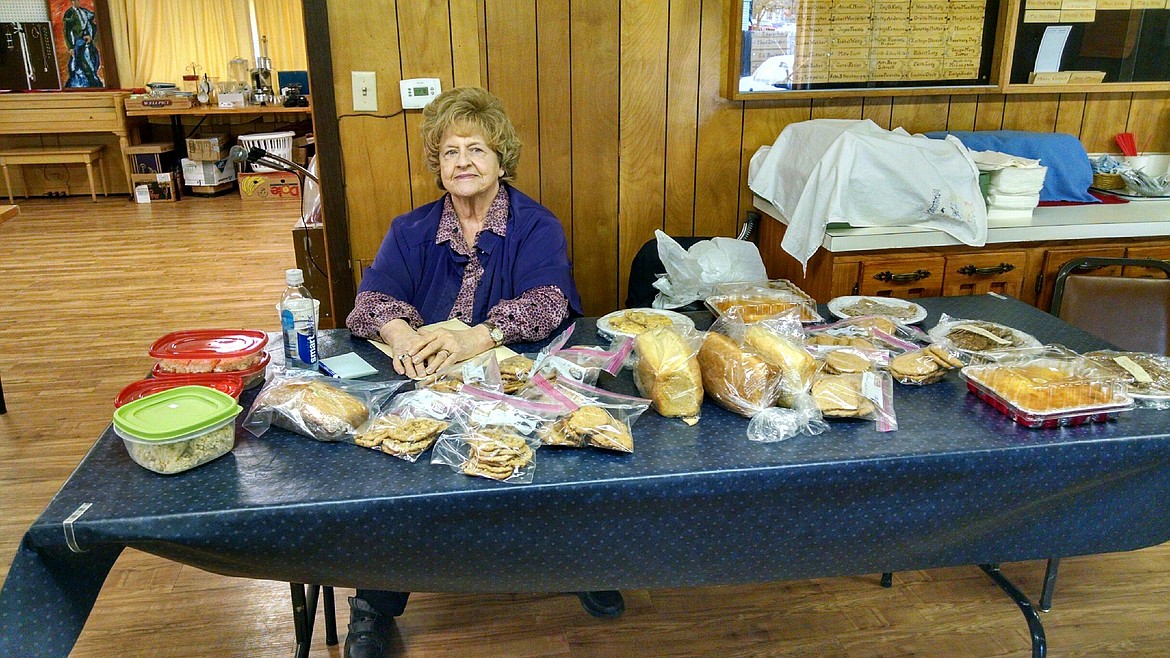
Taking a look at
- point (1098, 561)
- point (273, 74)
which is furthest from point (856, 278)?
point (273, 74)

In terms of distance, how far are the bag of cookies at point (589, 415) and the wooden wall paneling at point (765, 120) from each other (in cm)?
167

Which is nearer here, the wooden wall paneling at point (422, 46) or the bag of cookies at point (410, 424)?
the bag of cookies at point (410, 424)

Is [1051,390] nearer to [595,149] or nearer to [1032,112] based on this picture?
[595,149]

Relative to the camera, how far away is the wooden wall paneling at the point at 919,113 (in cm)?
290

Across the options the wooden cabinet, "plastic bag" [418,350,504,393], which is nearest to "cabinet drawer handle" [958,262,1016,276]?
the wooden cabinet

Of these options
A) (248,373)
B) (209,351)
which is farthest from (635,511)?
(209,351)

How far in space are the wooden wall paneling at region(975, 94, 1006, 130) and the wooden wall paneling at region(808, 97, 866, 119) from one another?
44 centimetres

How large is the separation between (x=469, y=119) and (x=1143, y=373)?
153 cm

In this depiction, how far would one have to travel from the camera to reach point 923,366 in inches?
60.6

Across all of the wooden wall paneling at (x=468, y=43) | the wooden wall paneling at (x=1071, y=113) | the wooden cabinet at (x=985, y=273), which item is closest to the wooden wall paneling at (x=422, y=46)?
the wooden wall paneling at (x=468, y=43)

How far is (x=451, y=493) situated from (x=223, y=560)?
13.5 inches

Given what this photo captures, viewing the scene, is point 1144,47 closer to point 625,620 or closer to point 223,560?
point 625,620

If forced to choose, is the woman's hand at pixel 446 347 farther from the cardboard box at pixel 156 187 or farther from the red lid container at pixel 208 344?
the cardboard box at pixel 156 187

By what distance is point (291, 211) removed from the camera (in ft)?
22.7
